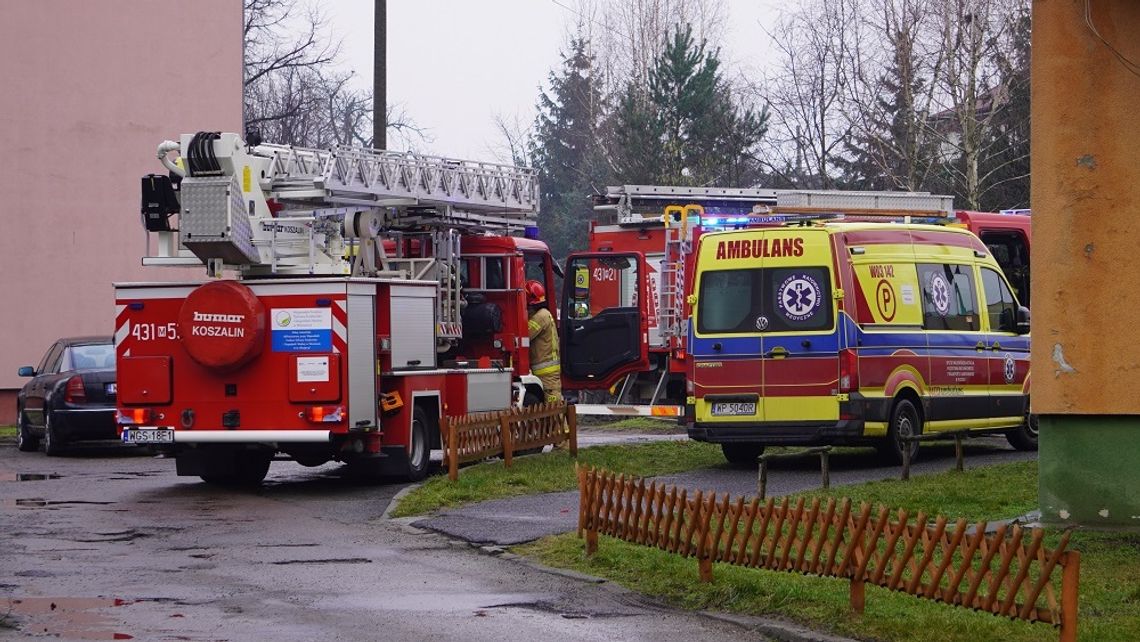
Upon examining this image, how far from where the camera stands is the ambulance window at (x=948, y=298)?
1884cm

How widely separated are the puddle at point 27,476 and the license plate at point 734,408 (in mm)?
7786

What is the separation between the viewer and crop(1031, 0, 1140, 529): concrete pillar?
1266 cm

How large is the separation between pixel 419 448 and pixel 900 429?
5308mm

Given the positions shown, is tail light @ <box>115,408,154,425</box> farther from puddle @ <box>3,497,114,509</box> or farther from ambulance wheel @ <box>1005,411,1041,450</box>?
ambulance wheel @ <box>1005,411,1041,450</box>

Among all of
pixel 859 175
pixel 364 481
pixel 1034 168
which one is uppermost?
pixel 859 175

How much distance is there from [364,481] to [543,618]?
9.22m

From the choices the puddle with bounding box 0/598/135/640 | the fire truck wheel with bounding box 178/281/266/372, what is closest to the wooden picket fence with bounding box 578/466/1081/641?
the puddle with bounding box 0/598/135/640

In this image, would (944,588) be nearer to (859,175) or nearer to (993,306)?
(993,306)

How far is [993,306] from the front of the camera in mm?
20016

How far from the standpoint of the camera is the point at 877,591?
10070 millimetres

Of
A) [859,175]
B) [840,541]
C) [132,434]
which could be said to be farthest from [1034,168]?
[859,175]

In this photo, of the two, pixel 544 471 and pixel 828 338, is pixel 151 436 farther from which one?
pixel 828 338

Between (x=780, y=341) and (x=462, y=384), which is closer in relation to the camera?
(x=780, y=341)

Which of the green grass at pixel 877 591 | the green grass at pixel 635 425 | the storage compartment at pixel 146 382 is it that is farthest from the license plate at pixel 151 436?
the green grass at pixel 635 425
